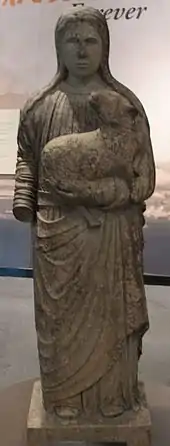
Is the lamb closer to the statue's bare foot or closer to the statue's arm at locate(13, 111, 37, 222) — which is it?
the statue's arm at locate(13, 111, 37, 222)

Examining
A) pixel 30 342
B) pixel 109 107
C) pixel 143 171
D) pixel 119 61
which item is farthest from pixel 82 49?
pixel 30 342

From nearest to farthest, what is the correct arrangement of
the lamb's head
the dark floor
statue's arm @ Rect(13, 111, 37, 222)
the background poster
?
1. the lamb's head
2. statue's arm @ Rect(13, 111, 37, 222)
3. the dark floor
4. the background poster

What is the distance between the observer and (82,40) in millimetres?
2320

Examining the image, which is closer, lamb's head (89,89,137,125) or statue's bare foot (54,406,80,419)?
lamb's head (89,89,137,125)

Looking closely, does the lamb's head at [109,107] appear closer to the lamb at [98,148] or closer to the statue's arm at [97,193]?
the lamb at [98,148]

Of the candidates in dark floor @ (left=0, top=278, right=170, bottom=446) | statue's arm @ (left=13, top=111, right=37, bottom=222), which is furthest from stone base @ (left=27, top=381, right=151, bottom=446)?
Answer: statue's arm @ (left=13, top=111, right=37, bottom=222)

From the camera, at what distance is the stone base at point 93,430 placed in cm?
245

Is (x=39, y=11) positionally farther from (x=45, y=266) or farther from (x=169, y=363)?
(x=45, y=266)

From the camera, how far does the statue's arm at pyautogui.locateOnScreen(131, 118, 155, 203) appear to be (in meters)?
2.35

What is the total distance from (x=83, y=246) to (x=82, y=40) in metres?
0.61

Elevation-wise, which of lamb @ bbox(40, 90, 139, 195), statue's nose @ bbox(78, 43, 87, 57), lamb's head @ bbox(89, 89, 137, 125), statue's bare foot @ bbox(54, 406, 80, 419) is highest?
statue's nose @ bbox(78, 43, 87, 57)

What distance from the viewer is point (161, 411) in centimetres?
290

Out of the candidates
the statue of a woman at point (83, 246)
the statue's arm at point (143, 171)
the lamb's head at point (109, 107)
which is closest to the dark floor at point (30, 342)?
the statue of a woman at point (83, 246)

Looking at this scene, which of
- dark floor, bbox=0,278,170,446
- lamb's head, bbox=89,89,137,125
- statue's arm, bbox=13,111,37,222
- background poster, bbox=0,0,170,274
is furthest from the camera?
background poster, bbox=0,0,170,274
